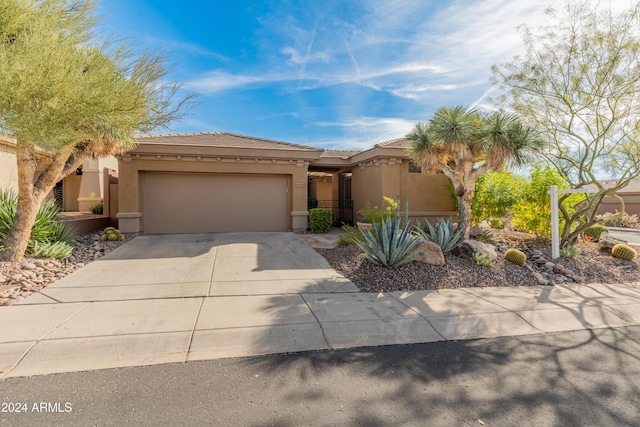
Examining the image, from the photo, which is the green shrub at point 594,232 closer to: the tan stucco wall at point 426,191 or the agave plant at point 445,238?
the tan stucco wall at point 426,191

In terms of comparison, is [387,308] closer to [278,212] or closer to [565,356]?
[565,356]

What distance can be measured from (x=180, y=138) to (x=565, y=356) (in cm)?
1274

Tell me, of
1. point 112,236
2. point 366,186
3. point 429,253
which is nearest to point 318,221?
point 366,186

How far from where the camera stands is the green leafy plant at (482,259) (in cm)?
746

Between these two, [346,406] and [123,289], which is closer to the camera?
[346,406]

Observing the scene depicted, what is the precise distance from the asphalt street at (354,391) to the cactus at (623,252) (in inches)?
277

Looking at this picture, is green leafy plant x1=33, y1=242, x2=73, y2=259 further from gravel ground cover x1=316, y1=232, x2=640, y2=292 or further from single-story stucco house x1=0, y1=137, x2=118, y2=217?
gravel ground cover x1=316, y1=232, x2=640, y2=292

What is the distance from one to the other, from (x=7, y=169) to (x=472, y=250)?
13.8 meters

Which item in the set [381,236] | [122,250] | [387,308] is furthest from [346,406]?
[122,250]

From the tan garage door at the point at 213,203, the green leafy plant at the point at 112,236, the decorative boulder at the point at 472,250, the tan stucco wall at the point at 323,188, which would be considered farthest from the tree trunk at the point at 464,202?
the green leafy plant at the point at 112,236

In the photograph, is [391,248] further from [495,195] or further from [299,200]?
[495,195]

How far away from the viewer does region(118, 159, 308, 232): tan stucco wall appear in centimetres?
1112

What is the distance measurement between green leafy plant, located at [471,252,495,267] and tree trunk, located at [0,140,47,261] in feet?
32.2

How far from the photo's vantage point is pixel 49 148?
6.54 metres
